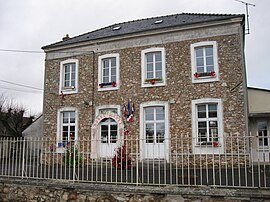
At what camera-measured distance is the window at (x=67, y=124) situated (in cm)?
1446

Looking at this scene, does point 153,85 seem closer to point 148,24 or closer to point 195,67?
point 195,67

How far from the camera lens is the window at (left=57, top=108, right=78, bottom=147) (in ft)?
47.5

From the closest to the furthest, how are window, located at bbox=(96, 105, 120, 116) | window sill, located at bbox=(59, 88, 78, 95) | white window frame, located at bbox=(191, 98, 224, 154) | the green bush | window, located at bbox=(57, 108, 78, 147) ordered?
the green bush, white window frame, located at bbox=(191, 98, 224, 154), window, located at bbox=(96, 105, 120, 116), window, located at bbox=(57, 108, 78, 147), window sill, located at bbox=(59, 88, 78, 95)

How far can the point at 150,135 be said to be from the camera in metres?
12.9

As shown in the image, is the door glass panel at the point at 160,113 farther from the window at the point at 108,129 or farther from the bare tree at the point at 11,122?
the bare tree at the point at 11,122

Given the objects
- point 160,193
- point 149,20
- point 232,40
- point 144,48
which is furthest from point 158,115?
point 160,193

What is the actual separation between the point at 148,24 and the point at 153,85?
379cm

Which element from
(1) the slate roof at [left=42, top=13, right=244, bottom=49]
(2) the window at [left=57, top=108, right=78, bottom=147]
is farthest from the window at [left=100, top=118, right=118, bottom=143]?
(1) the slate roof at [left=42, top=13, right=244, bottom=49]

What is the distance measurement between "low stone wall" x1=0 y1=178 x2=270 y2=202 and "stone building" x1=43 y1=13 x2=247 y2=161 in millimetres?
3986

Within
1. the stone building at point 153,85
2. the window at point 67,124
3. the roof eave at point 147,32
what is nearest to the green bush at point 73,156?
the stone building at point 153,85

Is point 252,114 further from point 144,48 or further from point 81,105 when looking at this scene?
point 81,105

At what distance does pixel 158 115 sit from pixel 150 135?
1.00m

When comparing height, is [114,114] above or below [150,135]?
above

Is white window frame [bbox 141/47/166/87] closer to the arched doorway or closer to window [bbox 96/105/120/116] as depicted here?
window [bbox 96/105/120/116]
